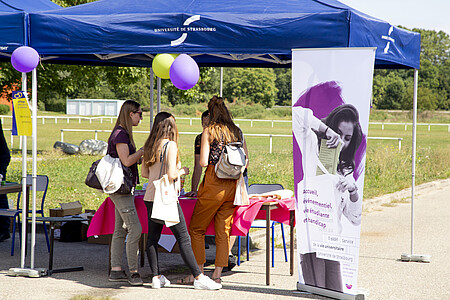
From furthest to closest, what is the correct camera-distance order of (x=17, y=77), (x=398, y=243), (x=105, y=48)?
(x=17, y=77), (x=398, y=243), (x=105, y=48)

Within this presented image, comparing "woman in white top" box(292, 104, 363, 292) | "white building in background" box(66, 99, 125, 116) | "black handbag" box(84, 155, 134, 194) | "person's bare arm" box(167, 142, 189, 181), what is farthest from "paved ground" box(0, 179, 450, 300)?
"white building in background" box(66, 99, 125, 116)

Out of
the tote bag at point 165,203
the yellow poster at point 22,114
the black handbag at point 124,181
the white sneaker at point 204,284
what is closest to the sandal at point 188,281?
the white sneaker at point 204,284

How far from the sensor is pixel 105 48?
6.13 meters

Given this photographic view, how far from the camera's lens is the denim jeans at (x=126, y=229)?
6.17 meters

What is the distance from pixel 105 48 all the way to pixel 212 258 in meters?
3.00

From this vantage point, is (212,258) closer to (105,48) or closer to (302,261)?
(302,261)

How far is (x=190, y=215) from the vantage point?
639 centimetres

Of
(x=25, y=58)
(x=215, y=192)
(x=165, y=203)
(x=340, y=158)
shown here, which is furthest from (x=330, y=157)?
(x=25, y=58)

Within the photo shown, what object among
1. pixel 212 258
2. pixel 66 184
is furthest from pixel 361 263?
pixel 66 184

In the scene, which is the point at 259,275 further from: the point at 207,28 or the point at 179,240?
the point at 207,28

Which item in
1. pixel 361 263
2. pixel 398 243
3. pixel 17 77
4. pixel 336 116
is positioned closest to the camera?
pixel 336 116

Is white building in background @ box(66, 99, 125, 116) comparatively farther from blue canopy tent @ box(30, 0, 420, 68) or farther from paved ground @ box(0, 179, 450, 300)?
blue canopy tent @ box(30, 0, 420, 68)

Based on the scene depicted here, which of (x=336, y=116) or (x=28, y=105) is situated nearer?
(x=336, y=116)

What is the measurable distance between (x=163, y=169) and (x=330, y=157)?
1.53 meters
